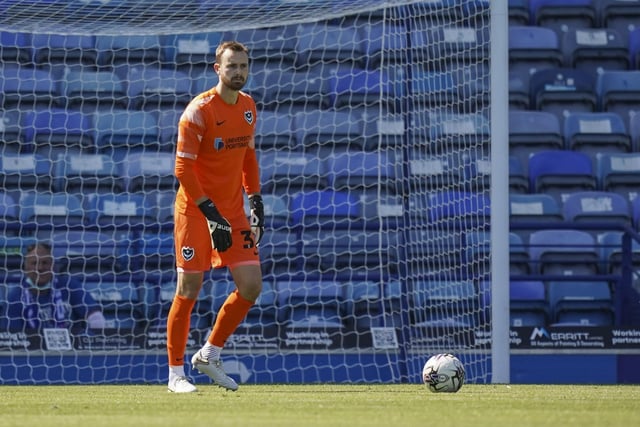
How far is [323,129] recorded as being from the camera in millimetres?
11914

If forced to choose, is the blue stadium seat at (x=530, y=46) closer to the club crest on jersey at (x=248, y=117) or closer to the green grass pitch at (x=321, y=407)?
the green grass pitch at (x=321, y=407)

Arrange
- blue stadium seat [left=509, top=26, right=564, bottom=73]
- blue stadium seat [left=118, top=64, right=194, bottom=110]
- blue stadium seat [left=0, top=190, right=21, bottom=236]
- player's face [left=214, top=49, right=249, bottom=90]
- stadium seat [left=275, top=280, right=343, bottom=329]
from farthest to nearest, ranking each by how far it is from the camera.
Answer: blue stadium seat [left=509, top=26, right=564, bottom=73] → blue stadium seat [left=118, top=64, right=194, bottom=110] → blue stadium seat [left=0, top=190, right=21, bottom=236] → stadium seat [left=275, top=280, right=343, bottom=329] → player's face [left=214, top=49, right=249, bottom=90]

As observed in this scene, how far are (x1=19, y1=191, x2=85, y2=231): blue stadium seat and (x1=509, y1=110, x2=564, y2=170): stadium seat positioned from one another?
4413 mm

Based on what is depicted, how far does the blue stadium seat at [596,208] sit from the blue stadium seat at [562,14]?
2.45m

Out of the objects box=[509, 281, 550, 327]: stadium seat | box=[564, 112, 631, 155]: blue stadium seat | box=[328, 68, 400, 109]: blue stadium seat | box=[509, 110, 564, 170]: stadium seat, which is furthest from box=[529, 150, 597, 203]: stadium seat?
box=[328, 68, 400, 109]: blue stadium seat

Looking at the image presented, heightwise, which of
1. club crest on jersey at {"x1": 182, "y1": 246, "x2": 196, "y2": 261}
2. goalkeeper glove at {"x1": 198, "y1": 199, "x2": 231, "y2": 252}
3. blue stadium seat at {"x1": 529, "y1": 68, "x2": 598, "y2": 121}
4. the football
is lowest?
the football

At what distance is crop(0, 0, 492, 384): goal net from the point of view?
32.7ft

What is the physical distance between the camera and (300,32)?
12.7 m

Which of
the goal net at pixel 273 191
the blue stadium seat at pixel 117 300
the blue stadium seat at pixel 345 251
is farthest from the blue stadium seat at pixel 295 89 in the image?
the blue stadium seat at pixel 117 300

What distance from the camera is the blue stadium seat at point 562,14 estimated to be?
14250 millimetres

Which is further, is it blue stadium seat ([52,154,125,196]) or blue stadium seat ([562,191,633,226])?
blue stadium seat ([562,191,633,226])

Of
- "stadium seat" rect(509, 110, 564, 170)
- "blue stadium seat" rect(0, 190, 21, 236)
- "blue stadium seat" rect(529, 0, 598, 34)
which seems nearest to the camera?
"blue stadium seat" rect(0, 190, 21, 236)

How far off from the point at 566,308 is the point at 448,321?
1648 millimetres

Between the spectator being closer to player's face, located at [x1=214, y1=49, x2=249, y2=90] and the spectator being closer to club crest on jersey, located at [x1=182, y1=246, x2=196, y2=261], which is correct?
club crest on jersey, located at [x1=182, y1=246, x2=196, y2=261]
